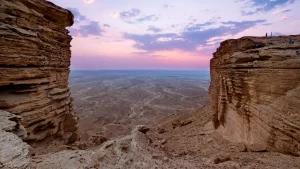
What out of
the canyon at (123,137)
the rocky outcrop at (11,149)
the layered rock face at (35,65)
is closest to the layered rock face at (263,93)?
the canyon at (123,137)

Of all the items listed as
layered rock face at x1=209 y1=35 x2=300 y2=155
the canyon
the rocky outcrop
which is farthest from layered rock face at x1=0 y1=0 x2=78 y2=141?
layered rock face at x1=209 y1=35 x2=300 y2=155

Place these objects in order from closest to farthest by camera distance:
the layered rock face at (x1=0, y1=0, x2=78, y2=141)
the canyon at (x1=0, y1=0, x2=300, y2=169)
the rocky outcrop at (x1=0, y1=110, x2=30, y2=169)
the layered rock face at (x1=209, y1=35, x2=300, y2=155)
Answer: the rocky outcrop at (x1=0, y1=110, x2=30, y2=169), the canyon at (x1=0, y1=0, x2=300, y2=169), the layered rock face at (x1=209, y1=35, x2=300, y2=155), the layered rock face at (x1=0, y1=0, x2=78, y2=141)

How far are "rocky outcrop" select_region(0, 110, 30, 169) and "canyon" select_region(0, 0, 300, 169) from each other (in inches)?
0.8

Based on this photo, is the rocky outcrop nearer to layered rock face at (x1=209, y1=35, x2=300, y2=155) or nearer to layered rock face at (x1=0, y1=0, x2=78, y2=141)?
layered rock face at (x1=0, y1=0, x2=78, y2=141)

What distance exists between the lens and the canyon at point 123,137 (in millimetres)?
8383

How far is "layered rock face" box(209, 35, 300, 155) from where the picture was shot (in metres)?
9.25

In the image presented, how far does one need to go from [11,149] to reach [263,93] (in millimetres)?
11402

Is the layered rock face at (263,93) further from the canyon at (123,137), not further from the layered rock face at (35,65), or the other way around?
the layered rock face at (35,65)

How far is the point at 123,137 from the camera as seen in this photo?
12.6 metres

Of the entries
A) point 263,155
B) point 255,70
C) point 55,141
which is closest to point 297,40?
point 255,70

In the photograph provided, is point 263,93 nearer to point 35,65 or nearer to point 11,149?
point 11,149

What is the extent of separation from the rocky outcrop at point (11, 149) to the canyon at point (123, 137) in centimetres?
2

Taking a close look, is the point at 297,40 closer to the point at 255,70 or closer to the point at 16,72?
the point at 255,70

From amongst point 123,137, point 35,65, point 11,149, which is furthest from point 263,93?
point 35,65
